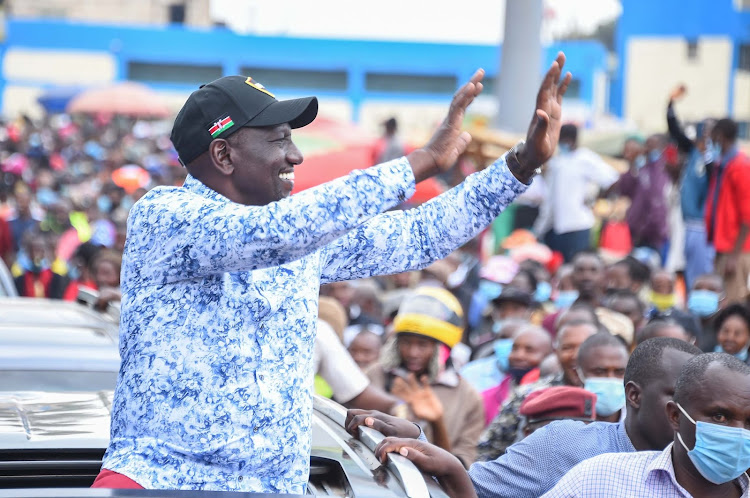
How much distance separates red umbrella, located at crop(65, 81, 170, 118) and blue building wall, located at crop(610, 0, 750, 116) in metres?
19.7

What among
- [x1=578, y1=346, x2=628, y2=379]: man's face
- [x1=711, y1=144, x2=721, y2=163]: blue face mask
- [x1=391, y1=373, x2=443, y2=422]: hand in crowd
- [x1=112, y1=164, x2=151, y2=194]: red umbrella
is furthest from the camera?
[x1=112, y1=164, x2=151, y2=194]: red umbrella

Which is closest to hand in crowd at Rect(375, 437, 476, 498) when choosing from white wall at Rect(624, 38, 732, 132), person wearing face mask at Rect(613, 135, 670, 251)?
person wearing face mask at Rect(613, 135, 670, 251)

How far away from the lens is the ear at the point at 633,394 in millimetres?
3763

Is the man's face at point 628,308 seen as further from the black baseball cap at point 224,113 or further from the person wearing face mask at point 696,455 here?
the black baseball cap at point 224,113

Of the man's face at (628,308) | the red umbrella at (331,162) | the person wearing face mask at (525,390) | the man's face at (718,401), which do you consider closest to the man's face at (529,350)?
the person wearing face mask at (525,390)

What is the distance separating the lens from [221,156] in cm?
278

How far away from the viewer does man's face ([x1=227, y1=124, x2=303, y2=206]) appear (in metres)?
2.77

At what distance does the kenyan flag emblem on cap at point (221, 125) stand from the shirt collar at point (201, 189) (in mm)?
145

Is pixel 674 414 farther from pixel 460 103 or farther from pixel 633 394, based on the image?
pixel 460 103

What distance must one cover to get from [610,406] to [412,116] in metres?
46.3

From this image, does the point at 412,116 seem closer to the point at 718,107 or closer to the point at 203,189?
the point at 718,107

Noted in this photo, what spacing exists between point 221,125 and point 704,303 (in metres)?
6.21

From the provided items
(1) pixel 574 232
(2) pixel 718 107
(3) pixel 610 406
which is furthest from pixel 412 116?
(3) pixel 610 406

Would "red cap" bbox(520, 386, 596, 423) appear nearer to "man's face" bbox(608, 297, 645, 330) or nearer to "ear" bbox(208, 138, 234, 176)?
"ear" bbox(208, 138, 234, 176)
